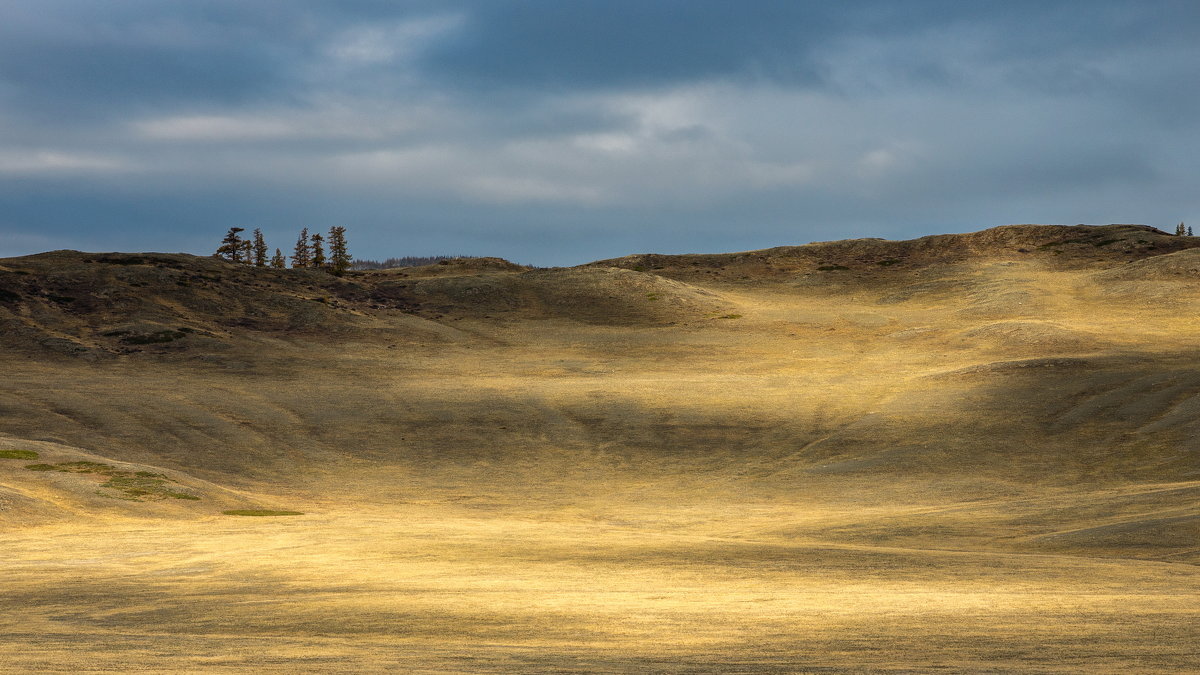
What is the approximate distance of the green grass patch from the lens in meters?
32.6

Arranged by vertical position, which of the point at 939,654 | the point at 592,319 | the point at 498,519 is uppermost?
the point at 592,319

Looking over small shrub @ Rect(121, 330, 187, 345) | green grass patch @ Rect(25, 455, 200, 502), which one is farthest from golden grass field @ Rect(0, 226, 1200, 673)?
small shrub @ Rect(121, 330, 187, 345)

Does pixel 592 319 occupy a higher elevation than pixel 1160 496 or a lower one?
higher

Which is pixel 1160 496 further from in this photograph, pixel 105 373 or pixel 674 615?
pixel 105 373

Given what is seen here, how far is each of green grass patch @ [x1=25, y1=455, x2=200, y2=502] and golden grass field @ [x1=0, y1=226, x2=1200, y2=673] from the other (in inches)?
8.1

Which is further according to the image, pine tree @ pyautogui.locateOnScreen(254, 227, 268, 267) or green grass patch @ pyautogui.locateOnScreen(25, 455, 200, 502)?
pine tree @ pyautogui.locateOnScreen(254, 227, 268, 267)

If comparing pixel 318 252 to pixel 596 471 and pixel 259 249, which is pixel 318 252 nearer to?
pixel 259 249

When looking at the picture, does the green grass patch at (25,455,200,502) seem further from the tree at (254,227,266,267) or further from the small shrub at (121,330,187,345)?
the tree at (254,227,266,267)

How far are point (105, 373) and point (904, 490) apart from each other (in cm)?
4880

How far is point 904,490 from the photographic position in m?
36.0

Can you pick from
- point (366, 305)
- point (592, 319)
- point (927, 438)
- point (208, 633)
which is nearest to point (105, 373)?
point (366, 305)

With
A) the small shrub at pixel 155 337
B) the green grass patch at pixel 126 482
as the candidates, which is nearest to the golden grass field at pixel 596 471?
the green grass patch at pixel 126 482

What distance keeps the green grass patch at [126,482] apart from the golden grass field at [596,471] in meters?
0.21

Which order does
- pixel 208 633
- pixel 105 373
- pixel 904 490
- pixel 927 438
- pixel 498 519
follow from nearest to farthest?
pixel 208 633 < pixel 498 519 < pixel 904 490 < pixel 927 438 < pixel 105 373
